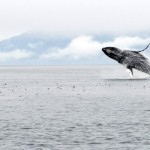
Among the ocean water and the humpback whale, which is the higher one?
the humpback whale

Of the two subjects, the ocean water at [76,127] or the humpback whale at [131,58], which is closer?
the ocean water at [76,127]

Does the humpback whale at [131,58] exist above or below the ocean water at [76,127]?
above

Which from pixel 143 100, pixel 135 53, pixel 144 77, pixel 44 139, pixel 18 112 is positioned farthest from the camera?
pixel 144 77

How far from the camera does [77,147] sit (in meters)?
35.1

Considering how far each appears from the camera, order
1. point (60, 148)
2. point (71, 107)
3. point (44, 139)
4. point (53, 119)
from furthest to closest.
A: point (71, 107) → point (53, 119) → point (44, 139) → point (60, 148)

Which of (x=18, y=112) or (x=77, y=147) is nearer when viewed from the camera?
(x=77, y=147)

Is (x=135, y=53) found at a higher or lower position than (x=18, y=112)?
higher

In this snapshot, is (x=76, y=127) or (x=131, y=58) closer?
(x=76, y=127)

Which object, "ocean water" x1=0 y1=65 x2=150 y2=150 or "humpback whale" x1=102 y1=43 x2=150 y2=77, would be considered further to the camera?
"humpback whale" x1=102 y1=43 x2=150 y2=77

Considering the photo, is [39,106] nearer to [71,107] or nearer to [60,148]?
[71,107]

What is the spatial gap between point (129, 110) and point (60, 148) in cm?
2474

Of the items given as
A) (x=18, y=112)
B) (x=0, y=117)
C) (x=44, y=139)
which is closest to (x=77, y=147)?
(x=44, y=139)

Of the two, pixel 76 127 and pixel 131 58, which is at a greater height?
pixel 131 58

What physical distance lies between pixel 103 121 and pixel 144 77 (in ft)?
322
